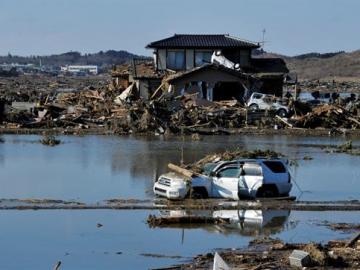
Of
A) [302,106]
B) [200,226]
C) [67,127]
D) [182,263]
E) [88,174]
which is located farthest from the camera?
[302,106]

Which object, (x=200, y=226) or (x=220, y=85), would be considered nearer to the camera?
(x=200, y=226)

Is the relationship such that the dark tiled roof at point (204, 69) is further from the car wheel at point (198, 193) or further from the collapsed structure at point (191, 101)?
the car wheel at point (198, 193)

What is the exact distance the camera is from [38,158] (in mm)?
42594

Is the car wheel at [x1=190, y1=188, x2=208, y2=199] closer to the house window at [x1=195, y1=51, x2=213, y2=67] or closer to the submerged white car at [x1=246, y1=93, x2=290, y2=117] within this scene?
the submerged white car at [x1=246, y1=93, x2=290, y2=117]

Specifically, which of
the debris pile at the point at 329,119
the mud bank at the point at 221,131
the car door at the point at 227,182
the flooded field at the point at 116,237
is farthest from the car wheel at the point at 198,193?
the debris pile at the point at 329,119

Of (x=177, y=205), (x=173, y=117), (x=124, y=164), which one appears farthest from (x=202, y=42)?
(x=177, y=205)

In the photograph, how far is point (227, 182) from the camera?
2894 cm

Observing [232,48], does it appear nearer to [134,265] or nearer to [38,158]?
[38,158]

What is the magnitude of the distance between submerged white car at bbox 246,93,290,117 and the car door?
108 ft

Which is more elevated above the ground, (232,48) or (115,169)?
(232,48)

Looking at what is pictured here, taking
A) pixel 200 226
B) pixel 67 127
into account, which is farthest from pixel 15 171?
pixel 67 127

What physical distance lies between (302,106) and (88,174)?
30.1m

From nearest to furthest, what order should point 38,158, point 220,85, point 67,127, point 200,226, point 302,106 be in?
point 200,226, point 38,158, point 67,127, point 302,106, point 220,85

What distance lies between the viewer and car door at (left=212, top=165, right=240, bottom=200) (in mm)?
28891
